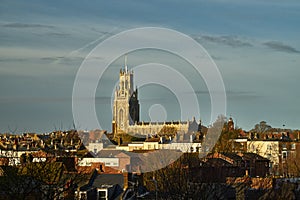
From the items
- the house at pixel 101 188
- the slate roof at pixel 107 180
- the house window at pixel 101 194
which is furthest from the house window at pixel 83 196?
the slate roof at pixel 107 180

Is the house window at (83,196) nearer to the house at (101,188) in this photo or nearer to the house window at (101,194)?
the house at (101,188)

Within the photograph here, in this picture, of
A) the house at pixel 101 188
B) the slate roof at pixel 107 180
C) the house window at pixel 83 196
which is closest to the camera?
the house window at pixel 83 196

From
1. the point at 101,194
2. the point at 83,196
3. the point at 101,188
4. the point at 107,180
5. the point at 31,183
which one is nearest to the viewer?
the point at 31,183

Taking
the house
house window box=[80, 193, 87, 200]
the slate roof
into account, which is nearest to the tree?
house window box=[80, 193, 87, 200]

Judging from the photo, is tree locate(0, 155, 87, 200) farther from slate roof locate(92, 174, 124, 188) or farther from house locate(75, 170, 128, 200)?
slate roof locate(92, 174, 124, 188)

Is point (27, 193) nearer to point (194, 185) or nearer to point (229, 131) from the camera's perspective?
point (194, 185)

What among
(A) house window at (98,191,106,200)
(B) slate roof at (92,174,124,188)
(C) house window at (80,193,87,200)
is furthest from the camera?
(B) slate roof at (92,174,124,188)

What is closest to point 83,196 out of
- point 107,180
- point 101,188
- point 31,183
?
point 101,188

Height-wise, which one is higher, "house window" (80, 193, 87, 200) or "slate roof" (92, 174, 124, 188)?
"slate roof" (92, 174, 124, 188)

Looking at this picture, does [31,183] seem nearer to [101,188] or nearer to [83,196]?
[83,196]

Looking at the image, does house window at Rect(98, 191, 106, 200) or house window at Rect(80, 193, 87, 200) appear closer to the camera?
house window at Rect(80, 193, 87, 200)

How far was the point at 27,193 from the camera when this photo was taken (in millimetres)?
29734

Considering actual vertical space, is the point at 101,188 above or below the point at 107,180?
below

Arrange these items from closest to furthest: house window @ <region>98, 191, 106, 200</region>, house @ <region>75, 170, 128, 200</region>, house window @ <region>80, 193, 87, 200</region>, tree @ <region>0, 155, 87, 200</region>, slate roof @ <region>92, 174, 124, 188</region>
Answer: tree @ <region>0, 155, 87, 200</region> < house window @ <region>80, 193, 87, 200</region> < house @ <region>75, 170, 128, 200</region> < house window @ <region>98, 191, 106, 200</region> < slate roof @ <region>92, 174, 124, 188</region>
